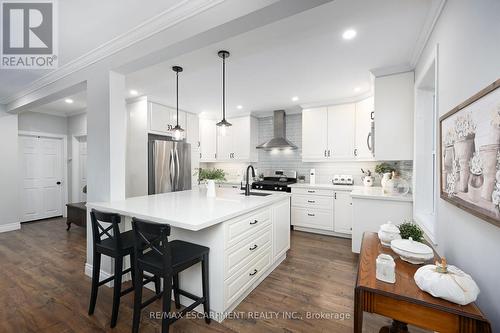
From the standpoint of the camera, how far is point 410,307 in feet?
3.28

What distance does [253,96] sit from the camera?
4.07 metres

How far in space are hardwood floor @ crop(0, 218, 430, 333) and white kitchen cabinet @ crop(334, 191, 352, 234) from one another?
0.55 meters

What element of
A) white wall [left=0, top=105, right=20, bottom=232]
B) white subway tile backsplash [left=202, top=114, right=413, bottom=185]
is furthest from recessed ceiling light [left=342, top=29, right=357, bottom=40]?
white wall [left=0, top=105, right=20, bottom=232]

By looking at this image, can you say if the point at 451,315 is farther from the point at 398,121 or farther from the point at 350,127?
the point at 350,127

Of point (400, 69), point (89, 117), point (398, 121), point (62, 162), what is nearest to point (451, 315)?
point (398, 121)

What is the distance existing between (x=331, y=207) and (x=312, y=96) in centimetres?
209

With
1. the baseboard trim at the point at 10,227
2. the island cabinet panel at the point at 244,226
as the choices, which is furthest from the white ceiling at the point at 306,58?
the baseboard trim at the point at 10,227

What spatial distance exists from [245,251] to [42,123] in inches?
241

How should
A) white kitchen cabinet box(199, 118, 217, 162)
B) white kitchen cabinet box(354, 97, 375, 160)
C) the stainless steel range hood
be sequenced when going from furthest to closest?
white kitchen cabinet box(199, 118, 217, 162) < the stainless steel range hood < white kitchen cabinet box(354, 97, 375, 160)

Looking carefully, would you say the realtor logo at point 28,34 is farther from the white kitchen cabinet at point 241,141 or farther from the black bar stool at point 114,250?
the white kitchen cabinet at point 241,141

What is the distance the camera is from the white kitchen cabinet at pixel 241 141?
5273 millimetres

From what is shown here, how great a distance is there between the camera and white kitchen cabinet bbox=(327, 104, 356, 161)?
4125mm

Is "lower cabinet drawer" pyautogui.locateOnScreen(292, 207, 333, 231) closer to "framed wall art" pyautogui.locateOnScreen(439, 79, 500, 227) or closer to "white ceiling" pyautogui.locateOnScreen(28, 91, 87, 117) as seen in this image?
"framed wall art" pyautogui.locateOnScreen(439, 79, 500, 227)

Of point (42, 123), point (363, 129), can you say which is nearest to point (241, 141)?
point (363, 129)
